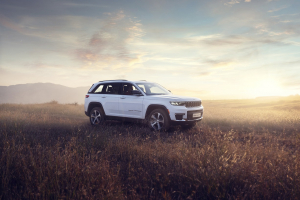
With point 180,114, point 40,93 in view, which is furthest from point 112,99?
point 40,93

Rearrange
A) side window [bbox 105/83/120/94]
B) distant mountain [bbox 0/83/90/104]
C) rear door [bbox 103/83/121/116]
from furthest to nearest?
distant mountain [bbox 0/83/90/104]
side window [bbox 105/83/120/94]
rear door [bbox 103/83/121/116]

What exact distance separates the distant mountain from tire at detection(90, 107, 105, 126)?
15301 cm

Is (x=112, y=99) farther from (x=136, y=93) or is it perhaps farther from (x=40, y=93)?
(x=40, y=93)

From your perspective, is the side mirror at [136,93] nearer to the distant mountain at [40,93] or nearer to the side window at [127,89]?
the side window at [127,89]

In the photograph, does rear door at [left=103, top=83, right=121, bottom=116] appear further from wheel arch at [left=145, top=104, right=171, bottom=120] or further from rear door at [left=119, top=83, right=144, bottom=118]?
wheel arch at [left=145, top=104, right=171, bottom=120]

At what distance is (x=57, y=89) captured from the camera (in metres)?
184

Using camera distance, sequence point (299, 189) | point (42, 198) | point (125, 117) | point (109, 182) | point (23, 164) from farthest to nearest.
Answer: point (125, 117) < point (23, 164) < point (109, 182) < point (299, 189) < point (42, 198)

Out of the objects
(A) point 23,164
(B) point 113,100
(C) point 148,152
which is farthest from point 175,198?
(B) point 113,100

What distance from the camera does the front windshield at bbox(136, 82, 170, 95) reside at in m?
9.17

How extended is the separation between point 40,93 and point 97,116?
18556 centimetres

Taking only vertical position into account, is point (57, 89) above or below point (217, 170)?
above

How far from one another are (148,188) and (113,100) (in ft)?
21.4

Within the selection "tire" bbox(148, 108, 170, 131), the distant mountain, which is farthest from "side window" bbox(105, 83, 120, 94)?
the distant mountain

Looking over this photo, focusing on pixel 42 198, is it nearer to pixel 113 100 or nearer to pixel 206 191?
pixel 206 191
